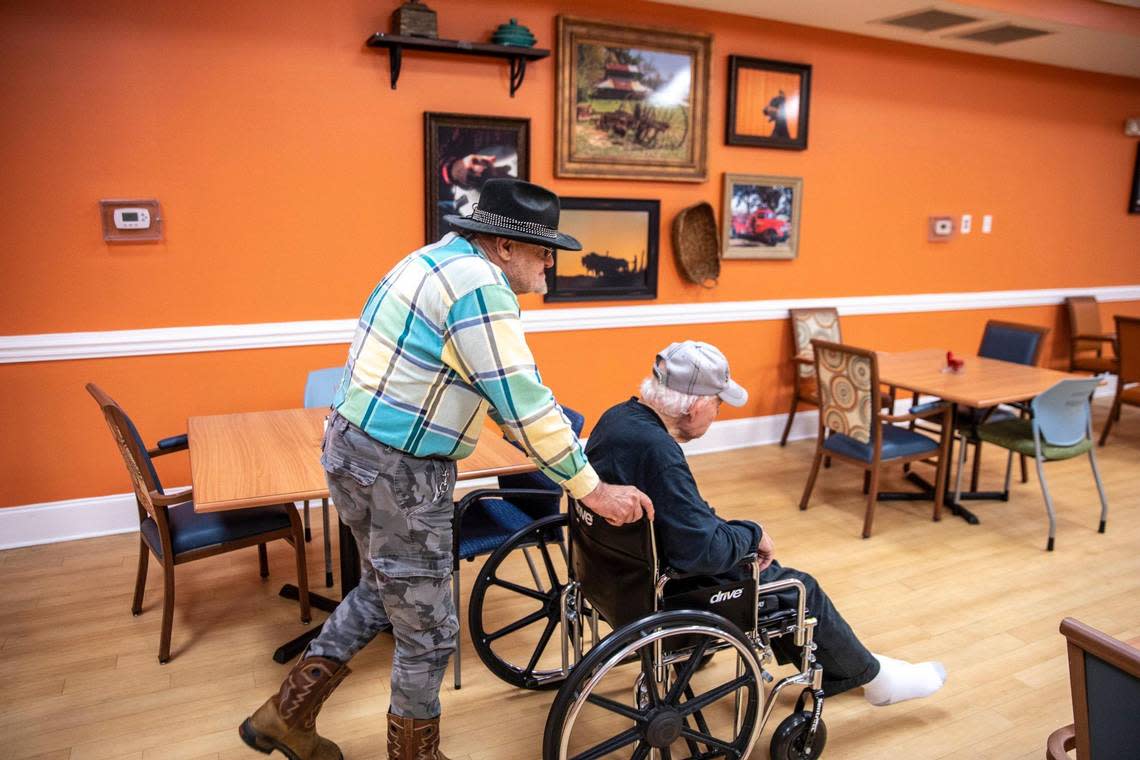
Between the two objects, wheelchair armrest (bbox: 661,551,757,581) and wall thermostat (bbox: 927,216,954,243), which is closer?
wheelchair armrest (bbox: 661,551,757,581)

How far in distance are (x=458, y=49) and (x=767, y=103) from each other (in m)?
1.93

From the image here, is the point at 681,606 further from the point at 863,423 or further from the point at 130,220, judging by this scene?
the point at 130,220

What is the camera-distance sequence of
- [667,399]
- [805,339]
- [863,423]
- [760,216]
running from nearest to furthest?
[667,399] < [863,423] < [760,216] < [805,339]

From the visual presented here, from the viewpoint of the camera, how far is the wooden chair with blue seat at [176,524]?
2.40 m

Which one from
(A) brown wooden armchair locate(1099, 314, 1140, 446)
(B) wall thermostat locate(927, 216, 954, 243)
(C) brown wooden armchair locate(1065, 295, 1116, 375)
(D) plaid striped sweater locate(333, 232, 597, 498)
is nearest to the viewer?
(D) plaid striped sweater locate(333, 232, 597, 498)

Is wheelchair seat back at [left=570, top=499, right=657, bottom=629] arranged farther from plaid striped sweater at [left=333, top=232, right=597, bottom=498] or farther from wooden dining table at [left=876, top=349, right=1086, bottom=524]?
wooden dining table at [left=876, top=349, right=1086, bottom=524]

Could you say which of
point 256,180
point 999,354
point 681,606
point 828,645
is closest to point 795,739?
point 828,645

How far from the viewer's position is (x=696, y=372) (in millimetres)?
1886

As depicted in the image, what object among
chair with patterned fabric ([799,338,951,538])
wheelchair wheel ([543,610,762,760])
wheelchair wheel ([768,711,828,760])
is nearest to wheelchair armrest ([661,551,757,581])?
wheelchair wheel ([543,610,762,760])

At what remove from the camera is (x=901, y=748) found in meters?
2.19

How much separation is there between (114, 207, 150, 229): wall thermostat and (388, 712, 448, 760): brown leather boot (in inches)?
98.0

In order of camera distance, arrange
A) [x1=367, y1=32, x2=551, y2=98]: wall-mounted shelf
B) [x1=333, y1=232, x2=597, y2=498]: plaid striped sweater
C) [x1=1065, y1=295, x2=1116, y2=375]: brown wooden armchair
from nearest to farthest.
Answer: [x1=333, y1=232, x2=597, y2=498]: plaid striped sweater < [x1=367, y1=32, x2=551, y2=98]: wall-mounted shelf < [x1=1065, y1=295, x2=1116, y2=375]: brown wooden armchair

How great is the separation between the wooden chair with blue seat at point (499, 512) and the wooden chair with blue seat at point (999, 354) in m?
2.34

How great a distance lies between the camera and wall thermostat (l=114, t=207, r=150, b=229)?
10.9 ft
